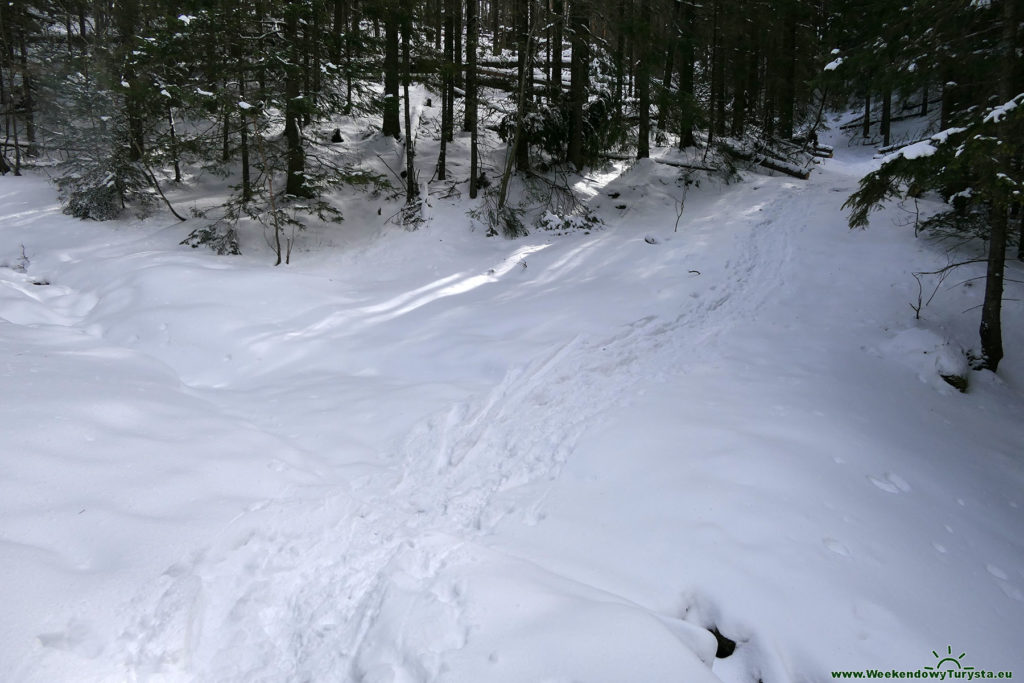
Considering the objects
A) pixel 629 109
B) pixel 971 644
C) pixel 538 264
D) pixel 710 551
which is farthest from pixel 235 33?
pixel 971 644

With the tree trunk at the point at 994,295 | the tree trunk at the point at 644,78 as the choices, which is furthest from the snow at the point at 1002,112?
the tree trunk at the point at 644,78

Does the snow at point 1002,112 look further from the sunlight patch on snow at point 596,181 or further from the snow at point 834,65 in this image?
the sunlight patch on snow at point 596,181

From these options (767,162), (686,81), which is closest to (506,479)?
(686,81)

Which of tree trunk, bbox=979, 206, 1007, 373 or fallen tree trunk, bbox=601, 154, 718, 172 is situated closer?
tree trunk, bbox=979, 206, 1007, 373

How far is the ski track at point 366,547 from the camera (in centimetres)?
281

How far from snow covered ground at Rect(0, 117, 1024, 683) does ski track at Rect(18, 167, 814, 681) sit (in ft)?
0.07

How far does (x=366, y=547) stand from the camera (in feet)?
12.0

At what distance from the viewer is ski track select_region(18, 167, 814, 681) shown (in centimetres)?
281

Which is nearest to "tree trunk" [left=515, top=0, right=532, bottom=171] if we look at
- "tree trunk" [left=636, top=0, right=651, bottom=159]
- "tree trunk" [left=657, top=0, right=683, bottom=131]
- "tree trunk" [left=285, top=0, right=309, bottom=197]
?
"tree trunk" [left=636, top=0, right=651, bottom=159]

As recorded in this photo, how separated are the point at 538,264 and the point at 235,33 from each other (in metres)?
8.49

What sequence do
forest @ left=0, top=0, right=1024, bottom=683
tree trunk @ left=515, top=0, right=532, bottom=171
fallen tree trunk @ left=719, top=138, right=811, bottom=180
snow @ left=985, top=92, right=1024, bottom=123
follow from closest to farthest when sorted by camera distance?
forest @ left=0, top=0, right=1024, bottom=683 < snow @ left=985, top=92, right=1024, bottom=123 < tree trunk @ left=515, top=0, right=532, bottom=171 < fallen tree trunk @ left=719, top=138, right=811, bottom=180

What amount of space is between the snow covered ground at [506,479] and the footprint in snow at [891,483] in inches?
1.0

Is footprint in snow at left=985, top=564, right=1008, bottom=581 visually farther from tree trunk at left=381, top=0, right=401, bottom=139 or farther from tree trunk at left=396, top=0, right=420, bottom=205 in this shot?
tree trunk at left=381, top=0, right=401, bottom=139

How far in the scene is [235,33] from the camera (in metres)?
11.5
